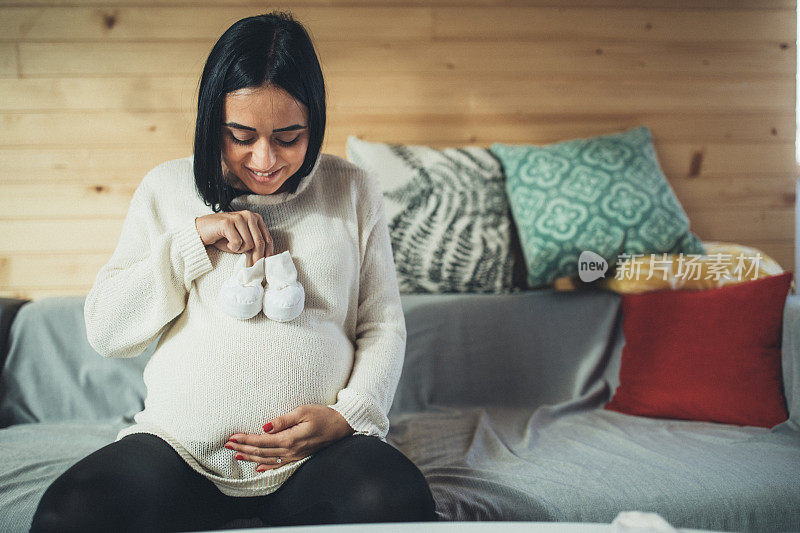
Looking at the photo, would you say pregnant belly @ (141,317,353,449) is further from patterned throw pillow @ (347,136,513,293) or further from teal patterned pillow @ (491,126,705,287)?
teal patterned pillow @ (491,126,705,287)

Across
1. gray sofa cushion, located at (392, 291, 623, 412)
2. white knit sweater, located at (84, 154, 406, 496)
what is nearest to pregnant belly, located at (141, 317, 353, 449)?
white knit sweater, located at (84, 154, 406, 496)

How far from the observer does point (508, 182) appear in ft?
5.50

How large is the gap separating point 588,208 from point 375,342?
2.59ft

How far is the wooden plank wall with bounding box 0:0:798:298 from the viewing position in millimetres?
1716

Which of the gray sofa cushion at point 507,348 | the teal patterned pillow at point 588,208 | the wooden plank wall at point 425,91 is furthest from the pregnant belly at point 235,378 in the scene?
the wooden plank wall at point 425,91

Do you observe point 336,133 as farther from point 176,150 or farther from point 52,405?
point 52,405

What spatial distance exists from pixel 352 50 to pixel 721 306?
4.14 ft

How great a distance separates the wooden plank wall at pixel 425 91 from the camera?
1.72 m

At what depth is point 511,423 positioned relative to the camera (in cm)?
141

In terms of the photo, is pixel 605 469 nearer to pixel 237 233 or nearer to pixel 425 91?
pixel 237 233

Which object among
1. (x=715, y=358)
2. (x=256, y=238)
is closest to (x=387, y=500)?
(x=256, y=238)

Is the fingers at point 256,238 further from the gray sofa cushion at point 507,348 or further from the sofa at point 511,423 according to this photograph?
the gray sofa cushion at point 507,348

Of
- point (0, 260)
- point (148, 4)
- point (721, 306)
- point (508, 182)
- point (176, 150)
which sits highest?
point (148, 4)

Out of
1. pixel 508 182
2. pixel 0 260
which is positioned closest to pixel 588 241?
pixel 508 182
